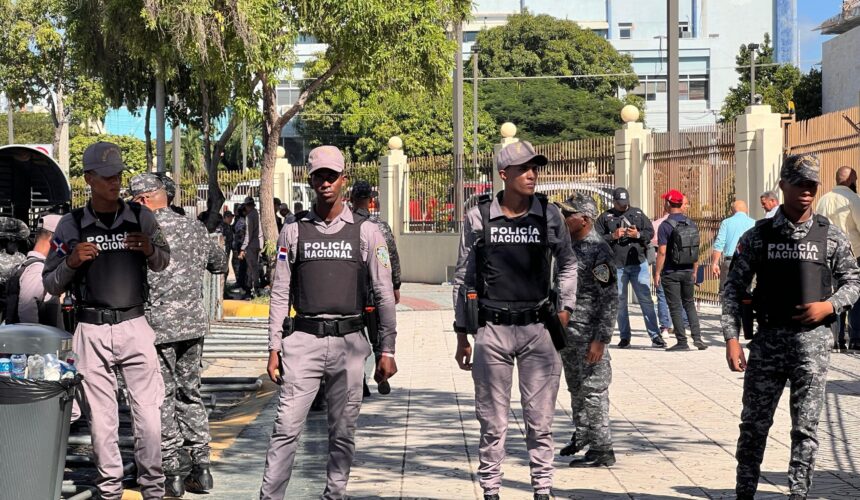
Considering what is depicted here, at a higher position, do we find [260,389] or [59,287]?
[59,287]

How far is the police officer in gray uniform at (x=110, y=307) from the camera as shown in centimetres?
650

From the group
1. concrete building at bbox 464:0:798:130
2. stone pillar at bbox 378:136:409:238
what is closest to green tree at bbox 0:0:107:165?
stone pillar at bbox 378:136:409:238

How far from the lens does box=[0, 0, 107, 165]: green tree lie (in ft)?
127

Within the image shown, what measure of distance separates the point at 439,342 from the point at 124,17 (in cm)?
875

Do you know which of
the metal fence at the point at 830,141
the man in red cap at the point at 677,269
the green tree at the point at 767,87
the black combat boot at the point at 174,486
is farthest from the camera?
the green tree at the point at 767,87

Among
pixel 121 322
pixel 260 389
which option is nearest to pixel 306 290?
pixel 121 322

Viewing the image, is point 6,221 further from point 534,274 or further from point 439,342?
point 439,342

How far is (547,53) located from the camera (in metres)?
75.7

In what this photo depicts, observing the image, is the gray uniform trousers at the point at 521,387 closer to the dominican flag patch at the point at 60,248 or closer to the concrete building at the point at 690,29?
the dominican flag patch at the point at 60,248

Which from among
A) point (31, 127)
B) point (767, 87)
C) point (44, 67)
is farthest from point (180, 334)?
point (31, 127)

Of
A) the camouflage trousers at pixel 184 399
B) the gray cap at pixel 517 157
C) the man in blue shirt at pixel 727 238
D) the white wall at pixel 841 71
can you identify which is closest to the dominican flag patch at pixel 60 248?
the camouflage trousers at pixel 184 399

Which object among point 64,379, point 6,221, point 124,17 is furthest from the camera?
point 124,17

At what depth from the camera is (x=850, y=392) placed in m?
11.2

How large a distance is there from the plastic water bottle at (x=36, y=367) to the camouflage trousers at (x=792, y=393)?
3.43 m
